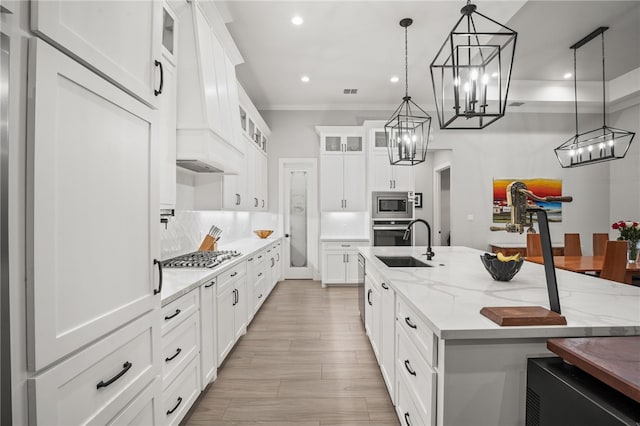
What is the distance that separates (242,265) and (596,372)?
2.75m

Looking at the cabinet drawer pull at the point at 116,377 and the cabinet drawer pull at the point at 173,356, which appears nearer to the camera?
the cabinet drawer pull at the point at 116,377

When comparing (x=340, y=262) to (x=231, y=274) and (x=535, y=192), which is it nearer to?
(x=231, y=274)

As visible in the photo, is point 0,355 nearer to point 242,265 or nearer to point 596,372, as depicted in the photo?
point 596,372

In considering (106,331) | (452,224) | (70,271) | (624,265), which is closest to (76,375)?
(106,331)

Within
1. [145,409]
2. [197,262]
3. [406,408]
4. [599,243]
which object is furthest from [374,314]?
[599,243]

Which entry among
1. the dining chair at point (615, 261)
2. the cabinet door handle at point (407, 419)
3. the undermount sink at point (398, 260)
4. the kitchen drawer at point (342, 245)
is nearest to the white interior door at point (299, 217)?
the kitchen drawer at point (342, 245)

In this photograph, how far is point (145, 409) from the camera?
1.24 metres

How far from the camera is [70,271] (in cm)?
88

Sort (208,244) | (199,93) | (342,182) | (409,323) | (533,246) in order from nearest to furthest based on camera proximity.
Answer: (409,323)
(199,93)
(208,244)
(533,246)
(342,182)

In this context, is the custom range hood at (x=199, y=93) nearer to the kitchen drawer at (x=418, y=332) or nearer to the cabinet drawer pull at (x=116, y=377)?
the cabinet drawer pull at (x=116, y=377)

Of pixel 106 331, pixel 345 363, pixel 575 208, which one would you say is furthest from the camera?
pixel 575 208

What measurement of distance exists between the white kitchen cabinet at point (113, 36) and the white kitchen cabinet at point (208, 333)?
4.41ft

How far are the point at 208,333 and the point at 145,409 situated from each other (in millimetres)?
957

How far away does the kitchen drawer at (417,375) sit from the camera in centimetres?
121
